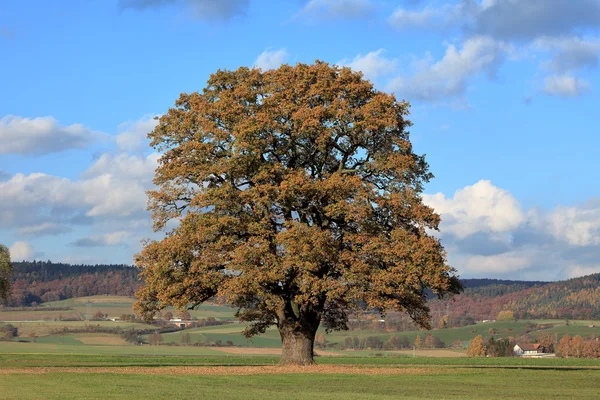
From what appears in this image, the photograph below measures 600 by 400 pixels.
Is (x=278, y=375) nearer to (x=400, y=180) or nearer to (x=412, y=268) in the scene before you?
(x=412, y=268)

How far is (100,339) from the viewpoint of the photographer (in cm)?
13550

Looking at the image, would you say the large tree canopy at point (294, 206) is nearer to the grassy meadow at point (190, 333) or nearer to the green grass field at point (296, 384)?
the green grass field at point (296, 384)

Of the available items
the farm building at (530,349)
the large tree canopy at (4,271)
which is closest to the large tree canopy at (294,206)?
the large tree canopy at (4,271)

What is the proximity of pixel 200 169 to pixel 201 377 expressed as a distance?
1133cm

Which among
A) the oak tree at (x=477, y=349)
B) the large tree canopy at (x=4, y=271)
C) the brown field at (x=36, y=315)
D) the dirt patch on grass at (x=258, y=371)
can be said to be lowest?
the oak tree at (x=477, y=349)

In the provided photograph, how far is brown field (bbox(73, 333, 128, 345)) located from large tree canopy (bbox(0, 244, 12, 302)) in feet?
251

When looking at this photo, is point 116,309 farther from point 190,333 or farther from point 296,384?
point 296,384

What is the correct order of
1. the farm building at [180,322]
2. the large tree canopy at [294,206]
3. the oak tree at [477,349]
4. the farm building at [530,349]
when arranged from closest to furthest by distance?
the large tree canopy at [294,206] → the oak tree at [477,349] → the farm building at [530,349] → the farm building at [180,322]

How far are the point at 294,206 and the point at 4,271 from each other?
74.6 ft

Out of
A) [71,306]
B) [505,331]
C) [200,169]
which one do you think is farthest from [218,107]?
[71,306]

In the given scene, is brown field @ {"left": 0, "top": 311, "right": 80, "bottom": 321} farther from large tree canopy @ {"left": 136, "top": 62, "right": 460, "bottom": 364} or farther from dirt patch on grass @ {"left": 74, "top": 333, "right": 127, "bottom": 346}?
large tree canopy @ {"left": 136, "top": 62, "right": 460, "bottom": 364}

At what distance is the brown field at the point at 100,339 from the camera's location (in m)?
132

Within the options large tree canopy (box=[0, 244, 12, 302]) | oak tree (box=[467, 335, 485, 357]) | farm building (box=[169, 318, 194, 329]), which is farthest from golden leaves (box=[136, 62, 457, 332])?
farm building (box=[169, 318, 194, 329])

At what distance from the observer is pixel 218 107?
1778 inches
